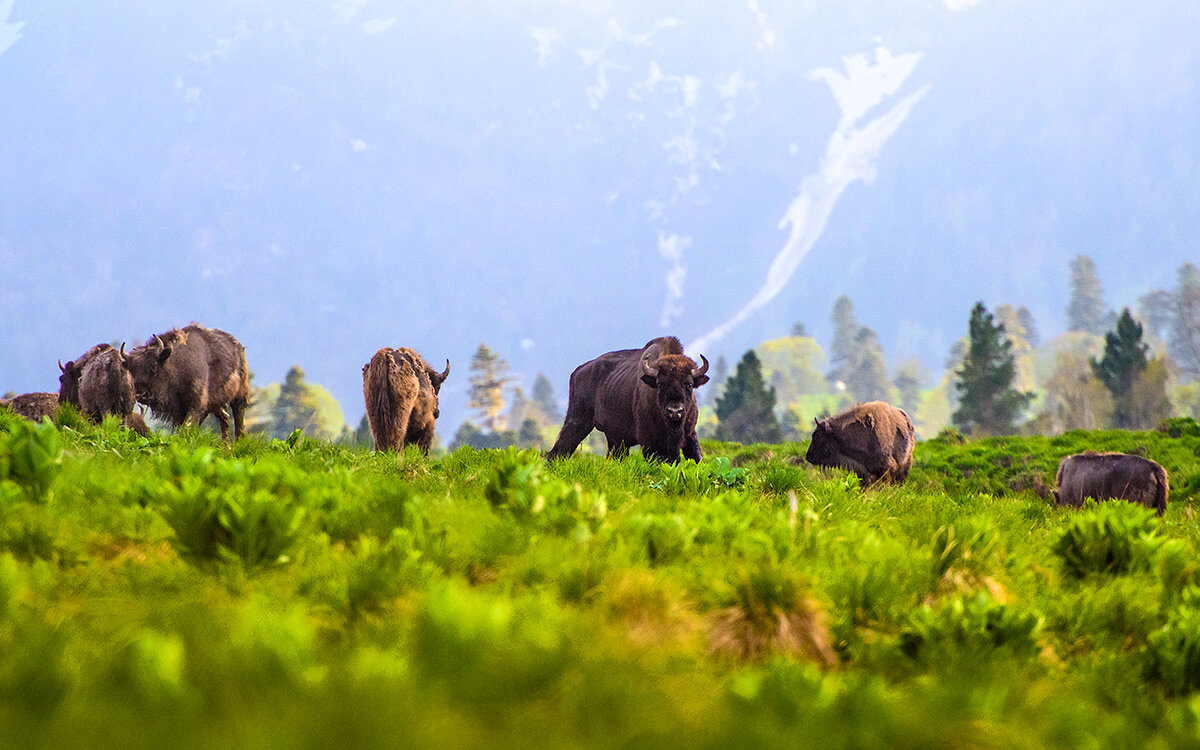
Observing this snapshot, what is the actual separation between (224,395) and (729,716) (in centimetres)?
1686

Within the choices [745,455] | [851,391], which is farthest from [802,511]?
[851,391]

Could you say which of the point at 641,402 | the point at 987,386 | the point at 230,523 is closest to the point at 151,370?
the point at 641,402

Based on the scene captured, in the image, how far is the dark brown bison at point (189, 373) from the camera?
14.4 m

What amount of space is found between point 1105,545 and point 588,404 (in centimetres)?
1057

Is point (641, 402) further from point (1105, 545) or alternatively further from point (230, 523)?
point (230, 523)

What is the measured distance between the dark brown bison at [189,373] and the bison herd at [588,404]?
0.02 m

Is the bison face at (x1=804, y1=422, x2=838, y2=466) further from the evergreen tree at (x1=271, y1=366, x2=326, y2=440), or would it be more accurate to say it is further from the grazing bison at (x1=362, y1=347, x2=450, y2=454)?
the evergreen tree at (x1=271, y1=366, x2=326, y2=440)

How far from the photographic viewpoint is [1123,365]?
5753 cm

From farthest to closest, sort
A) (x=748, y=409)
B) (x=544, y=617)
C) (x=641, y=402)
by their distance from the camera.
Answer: (x=748, y=409), (x=641, y=402), (x=544, y=617)

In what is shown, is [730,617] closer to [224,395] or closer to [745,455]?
[224,395]

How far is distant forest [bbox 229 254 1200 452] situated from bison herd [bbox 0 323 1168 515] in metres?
1.10

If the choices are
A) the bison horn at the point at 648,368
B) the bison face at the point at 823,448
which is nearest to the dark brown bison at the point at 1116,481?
the bison face at the point at 823,448

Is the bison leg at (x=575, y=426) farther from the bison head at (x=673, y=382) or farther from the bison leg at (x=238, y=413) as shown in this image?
the bison leg at (x=238, y=413)

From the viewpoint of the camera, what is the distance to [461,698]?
7.60 ft
